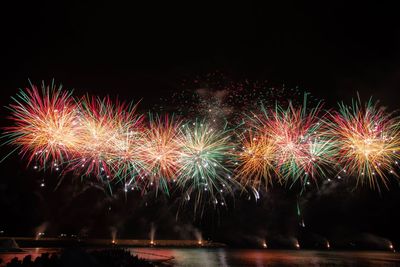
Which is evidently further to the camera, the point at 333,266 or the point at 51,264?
the point at 333,266

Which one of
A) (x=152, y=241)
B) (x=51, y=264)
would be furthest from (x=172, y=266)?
(x=152, y=241)

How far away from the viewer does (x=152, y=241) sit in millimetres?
90000

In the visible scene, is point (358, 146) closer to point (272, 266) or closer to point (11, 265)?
point (272, 266)

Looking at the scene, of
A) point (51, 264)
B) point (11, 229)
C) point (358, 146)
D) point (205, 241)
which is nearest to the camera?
point (51, 264)

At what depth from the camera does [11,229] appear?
7250cm

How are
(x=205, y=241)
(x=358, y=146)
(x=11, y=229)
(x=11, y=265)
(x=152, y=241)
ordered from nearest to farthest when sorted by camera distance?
(x=11, y=265)
(x=358, y=146)
(x=11, y=229)
(x=152, y=241)
(x=205, y=241)

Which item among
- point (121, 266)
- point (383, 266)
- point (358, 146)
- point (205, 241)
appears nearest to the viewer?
point (121, 266)

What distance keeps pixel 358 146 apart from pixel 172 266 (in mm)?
16751

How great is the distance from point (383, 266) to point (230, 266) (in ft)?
48.3

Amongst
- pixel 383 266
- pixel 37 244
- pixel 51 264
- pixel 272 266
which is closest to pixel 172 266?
pixel 272 266

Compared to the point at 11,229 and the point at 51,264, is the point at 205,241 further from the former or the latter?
the point at 51,264

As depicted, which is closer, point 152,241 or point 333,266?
point 333,266

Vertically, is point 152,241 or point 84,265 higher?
point 152,241

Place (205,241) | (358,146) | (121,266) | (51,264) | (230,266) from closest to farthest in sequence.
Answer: (51,264), (121,266), (358,146), (230,266), (205,241)
